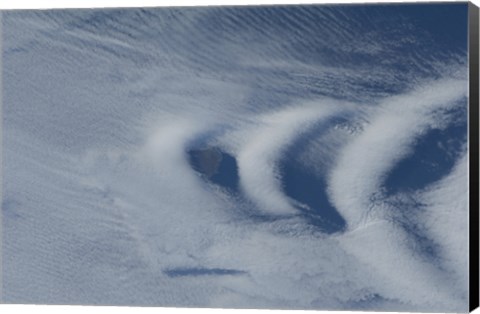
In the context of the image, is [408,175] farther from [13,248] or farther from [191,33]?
[13,248]

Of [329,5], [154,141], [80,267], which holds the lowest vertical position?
[80,267]

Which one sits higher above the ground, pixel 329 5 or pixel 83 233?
pixel 329 5

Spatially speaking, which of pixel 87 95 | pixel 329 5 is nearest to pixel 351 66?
pixel 329 5

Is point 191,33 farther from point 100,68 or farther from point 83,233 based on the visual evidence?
point 83,233

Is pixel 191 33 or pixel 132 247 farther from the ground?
pixel 191 33

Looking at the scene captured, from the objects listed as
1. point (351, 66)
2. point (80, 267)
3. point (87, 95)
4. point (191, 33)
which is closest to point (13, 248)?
point (80, 267)
